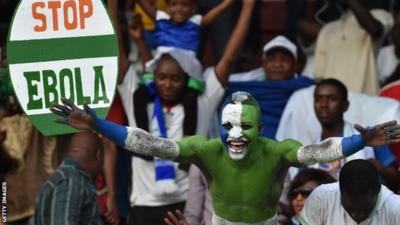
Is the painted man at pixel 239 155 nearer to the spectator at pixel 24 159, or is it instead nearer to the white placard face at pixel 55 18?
the white placard face at pixel 55 18

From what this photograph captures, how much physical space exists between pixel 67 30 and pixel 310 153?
153cm

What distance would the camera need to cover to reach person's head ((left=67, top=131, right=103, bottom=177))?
24.8 feet

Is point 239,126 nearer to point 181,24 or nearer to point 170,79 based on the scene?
point 170,79

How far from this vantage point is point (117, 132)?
5984 millimetres

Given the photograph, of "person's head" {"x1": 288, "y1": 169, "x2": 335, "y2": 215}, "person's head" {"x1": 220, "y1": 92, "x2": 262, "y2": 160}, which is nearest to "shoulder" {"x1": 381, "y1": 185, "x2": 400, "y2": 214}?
"person's head" {"x1": 220, "y1": 92, "x2": 262, "y2": 160}

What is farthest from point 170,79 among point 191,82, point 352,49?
point 352,49

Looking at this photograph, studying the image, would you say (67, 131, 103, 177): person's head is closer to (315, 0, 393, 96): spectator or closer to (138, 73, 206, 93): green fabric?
(138, 73, 206, 93): green fabric

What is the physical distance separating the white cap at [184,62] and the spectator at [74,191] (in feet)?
3.49

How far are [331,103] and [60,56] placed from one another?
2.55 metres

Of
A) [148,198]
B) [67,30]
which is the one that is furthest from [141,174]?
[67,30]

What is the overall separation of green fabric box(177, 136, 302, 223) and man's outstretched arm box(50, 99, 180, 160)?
0.11 metres

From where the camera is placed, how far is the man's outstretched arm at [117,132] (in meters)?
5.89

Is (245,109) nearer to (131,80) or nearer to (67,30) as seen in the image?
(67,30)

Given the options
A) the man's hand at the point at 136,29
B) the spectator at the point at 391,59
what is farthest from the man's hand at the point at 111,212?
the spectator at the point at 391,59
